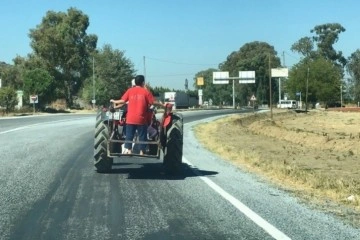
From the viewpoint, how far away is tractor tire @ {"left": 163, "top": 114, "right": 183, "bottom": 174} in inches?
527

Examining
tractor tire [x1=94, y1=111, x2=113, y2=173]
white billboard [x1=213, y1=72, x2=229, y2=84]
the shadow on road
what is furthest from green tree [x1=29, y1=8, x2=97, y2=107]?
tractor tire [x1=94, y1=111, x2=113, y2=173]

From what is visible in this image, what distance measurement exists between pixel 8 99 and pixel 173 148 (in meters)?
58.1

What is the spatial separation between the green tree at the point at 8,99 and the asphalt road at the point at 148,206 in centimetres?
5442

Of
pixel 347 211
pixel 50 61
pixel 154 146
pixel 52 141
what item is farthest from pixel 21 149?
pixel 50 61

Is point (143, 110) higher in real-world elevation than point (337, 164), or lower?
higher

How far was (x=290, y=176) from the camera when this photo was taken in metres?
13.8

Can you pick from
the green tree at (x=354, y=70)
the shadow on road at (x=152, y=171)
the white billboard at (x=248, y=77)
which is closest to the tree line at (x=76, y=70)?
the white billboard at (x=248, y=77)

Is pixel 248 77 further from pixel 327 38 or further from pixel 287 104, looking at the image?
pixel 327 38

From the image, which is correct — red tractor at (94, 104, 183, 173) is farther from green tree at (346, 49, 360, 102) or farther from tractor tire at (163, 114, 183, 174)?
green tree at (346, 49, 360, 102)

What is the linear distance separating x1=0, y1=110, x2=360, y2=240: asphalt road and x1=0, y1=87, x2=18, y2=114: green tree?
5442 cm

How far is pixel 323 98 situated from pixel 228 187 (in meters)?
114

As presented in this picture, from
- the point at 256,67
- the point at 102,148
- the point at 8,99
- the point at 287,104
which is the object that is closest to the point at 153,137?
the point at 102,148

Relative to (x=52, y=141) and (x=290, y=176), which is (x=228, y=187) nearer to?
(x=290, y=176)

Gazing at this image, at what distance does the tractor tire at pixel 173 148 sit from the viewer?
13.4 metres
